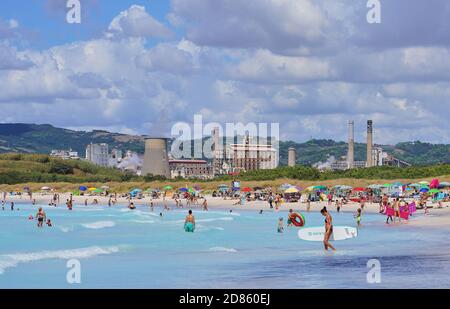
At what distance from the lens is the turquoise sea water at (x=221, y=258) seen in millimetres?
20250

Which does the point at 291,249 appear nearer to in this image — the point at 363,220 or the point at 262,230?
the point at 262,230

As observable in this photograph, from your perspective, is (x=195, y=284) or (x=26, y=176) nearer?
(x=195, y=284)

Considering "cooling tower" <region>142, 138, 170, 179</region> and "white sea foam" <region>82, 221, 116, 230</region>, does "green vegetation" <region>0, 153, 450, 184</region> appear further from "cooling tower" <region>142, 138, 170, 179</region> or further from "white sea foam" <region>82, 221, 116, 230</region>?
"white sea foam" <region>82, 221, 116, 230</region>

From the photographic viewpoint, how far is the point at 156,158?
451ft

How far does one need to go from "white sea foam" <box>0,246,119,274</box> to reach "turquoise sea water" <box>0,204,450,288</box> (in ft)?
0.11

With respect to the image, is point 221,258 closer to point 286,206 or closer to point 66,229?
point 66,229

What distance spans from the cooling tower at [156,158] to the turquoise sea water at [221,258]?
94.0m

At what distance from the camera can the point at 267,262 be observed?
24750 millimetres

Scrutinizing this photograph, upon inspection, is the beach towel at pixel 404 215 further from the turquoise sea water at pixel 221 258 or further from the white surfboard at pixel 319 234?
the white surfboard at pixel 319 234

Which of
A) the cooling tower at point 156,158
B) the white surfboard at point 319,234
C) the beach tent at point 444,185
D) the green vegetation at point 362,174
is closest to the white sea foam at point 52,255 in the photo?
the white surfboard at point 319,234

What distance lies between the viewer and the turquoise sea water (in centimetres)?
2025

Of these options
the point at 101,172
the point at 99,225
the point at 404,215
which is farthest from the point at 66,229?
the point at 101,172
